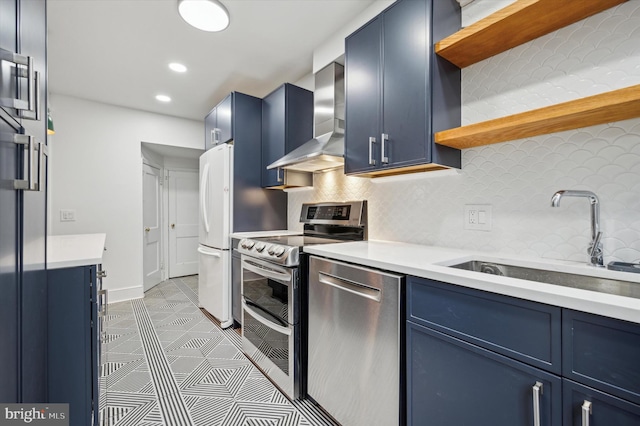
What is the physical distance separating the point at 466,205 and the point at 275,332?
4.84ft

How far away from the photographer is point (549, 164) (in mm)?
1345

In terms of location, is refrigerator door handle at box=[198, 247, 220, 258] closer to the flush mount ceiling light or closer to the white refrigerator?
the white refrigerator

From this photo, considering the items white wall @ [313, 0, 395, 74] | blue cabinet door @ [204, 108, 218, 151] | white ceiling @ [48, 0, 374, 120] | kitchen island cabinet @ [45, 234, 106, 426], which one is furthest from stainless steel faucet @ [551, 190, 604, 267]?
blue cabinet door @ [204, 108, 218, 151]

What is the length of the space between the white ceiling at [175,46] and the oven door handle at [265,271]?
1840 mm

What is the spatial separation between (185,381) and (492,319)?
6.63 ft

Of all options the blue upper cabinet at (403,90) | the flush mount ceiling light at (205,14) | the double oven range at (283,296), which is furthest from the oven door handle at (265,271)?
the flush mount ceiling light at (205,14)

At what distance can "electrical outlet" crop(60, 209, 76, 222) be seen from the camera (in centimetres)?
335

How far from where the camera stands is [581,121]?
1.16 metres

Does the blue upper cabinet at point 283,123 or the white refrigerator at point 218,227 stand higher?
the blue upper cabinet at point 283,123

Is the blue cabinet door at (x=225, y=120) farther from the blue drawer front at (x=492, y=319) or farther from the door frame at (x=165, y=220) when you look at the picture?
the blue drawer front at (x=492, y=319)

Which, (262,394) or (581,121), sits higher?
(581,121)

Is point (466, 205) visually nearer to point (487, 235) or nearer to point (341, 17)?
point (487, 235)

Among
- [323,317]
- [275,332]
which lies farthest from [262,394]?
[323,317]

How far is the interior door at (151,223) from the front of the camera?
412cm
